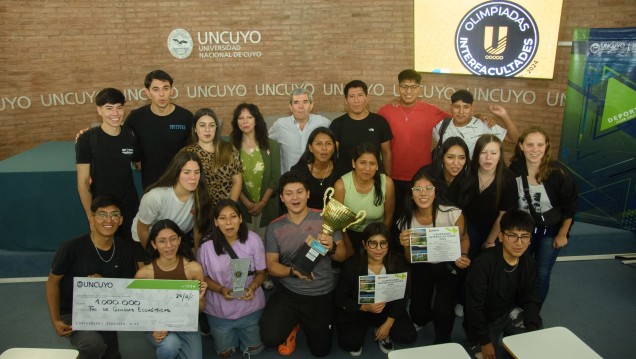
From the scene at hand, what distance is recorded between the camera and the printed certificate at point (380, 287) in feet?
11.5

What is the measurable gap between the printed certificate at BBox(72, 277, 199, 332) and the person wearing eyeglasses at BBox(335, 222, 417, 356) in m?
1.17

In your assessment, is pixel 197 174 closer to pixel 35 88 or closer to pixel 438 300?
pixel 438 300

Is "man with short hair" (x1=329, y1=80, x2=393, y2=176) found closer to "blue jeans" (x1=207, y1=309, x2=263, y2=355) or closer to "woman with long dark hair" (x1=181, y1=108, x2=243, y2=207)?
"woman with long dark hair" (x1=181, y1=108, x2=243, y2=207)

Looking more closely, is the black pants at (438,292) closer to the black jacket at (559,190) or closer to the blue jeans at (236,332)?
the black jacket at (559,190)

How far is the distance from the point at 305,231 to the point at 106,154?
5.54ft

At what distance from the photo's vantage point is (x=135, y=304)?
314cm

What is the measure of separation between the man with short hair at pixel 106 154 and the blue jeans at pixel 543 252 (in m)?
3.38

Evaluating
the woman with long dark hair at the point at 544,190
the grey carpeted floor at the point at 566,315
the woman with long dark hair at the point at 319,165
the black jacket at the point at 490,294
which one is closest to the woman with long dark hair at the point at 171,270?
the grey carpeted floor at the point at 566,315

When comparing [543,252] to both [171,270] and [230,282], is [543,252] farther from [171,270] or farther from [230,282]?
[171,270]

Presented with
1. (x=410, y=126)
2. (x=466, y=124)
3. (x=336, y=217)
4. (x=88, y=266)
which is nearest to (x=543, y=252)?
(x=466, y=124)

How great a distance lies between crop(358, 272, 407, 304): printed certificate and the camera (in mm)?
3510

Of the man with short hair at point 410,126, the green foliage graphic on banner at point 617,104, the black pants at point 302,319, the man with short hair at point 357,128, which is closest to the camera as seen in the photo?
the black pants at point 302,319

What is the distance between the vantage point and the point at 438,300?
3768 mm

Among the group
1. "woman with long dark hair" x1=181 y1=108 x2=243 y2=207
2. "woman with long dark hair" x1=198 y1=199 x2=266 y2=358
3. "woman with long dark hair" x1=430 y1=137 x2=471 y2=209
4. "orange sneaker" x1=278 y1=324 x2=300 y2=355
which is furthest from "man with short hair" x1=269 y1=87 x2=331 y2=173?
"orange sneaker" x1=278 y1=324 x2=300 y2=355
